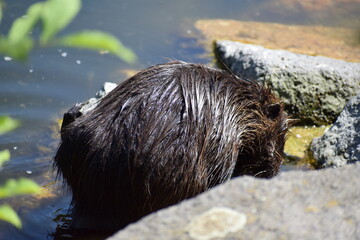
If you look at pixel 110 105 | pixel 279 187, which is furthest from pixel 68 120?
pixel 279 187

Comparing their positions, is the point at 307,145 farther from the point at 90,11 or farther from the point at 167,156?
the point at 90,11

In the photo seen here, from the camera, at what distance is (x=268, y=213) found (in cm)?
155

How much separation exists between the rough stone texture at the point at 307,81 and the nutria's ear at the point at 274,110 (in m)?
1.39

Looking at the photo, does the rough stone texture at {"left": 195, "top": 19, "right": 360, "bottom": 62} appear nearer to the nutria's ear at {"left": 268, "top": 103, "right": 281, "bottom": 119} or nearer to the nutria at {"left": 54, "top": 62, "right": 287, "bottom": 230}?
the nutria's ear at {"left": 268, "top": 103, "right": 281, "bottom": 119}

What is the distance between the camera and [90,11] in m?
7.20

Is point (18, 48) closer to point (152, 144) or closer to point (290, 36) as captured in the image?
point (152, 144)

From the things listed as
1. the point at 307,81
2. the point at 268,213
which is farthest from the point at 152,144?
the point at 307,81

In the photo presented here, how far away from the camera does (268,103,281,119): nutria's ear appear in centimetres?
340

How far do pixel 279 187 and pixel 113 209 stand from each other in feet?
4.75

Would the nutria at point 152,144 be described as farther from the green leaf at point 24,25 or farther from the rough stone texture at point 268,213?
the green leaf at point 24,25

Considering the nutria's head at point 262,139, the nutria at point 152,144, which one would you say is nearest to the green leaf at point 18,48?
the nutria at point 152,144

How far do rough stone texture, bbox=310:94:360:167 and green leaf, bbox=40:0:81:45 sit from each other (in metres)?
3.54

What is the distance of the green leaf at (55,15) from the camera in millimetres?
756

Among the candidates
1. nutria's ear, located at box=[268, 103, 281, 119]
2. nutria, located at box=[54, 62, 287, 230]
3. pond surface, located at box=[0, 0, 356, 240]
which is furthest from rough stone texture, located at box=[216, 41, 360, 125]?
nutria, located at box=[54, 62, 287, 230]
